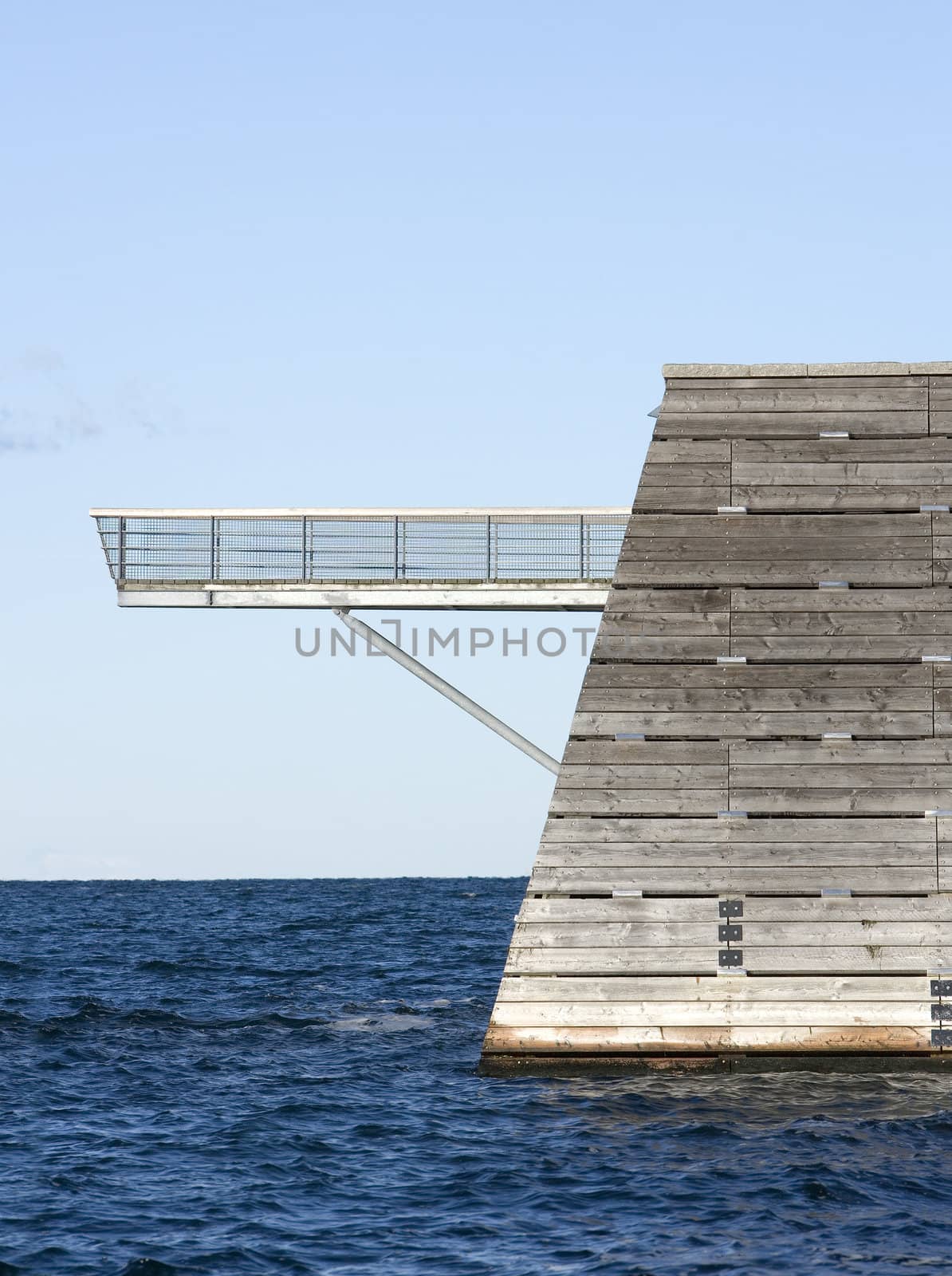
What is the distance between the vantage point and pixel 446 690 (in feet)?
66.1

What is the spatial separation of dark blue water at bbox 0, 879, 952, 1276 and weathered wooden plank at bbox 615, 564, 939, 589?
5191mm

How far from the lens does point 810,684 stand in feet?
55.0

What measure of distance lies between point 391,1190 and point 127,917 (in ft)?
151

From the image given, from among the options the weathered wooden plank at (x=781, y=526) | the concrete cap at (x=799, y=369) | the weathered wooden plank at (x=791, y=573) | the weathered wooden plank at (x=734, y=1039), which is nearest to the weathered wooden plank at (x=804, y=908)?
the weathered wooden plank at (x=734, y=1039)

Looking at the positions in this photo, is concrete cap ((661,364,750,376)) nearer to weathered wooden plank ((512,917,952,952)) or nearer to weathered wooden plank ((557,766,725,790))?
weathered wooden plank ((557,766,725,790))

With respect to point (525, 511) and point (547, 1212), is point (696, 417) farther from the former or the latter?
point (547, 1212)

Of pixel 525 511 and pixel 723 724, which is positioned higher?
pixel 525 511

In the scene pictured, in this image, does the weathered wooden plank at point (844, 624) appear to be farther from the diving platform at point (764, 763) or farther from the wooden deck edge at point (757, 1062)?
the wooden deck edge at point (757, 1062)

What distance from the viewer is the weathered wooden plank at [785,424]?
56.6 ft

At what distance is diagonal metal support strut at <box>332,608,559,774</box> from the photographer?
64.2 feet

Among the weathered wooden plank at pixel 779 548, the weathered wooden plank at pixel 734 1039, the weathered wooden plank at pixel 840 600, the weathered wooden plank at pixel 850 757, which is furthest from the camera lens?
the weathered wooden plank at pixel 779 548

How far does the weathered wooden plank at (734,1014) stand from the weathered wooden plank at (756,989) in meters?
0.03

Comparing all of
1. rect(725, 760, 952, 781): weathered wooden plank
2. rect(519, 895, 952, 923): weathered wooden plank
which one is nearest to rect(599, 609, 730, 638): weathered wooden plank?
rect(725, 760, 952, 781): weathered wooden plank

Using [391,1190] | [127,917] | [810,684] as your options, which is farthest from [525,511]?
[127,917]
